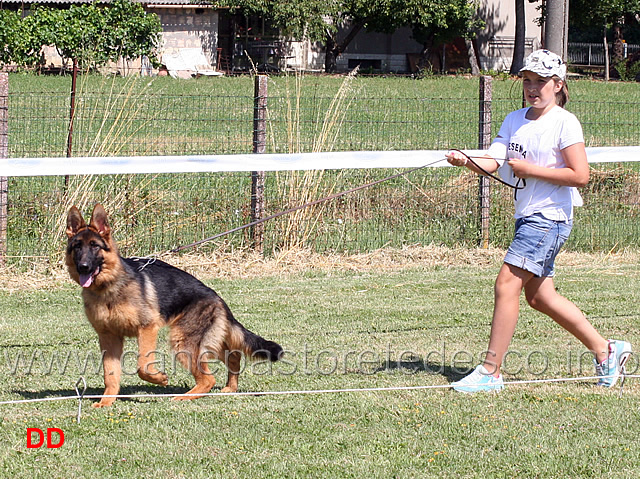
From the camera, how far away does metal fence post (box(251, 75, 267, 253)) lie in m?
10.2

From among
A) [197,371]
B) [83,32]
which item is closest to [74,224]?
[197,371]

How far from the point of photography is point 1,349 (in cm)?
643

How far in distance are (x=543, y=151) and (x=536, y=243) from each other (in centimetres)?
55

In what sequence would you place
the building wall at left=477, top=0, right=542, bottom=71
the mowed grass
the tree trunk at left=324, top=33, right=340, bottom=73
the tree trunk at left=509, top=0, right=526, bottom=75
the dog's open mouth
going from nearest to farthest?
1. the mowed grass
2. the dog's open mouth
3. the tree trunk at left=509, top=0, right=526, bottom=75
4. the tree trunk at left=324, top=33, right=340, bottom=73
5. the building wall at left=477, top=0, right=542, bottom=71

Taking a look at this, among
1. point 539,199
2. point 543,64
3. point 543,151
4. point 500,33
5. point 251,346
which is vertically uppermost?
point 500,33

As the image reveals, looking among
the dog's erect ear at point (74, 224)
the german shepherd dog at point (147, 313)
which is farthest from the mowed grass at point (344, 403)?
the dog's erect ear at point (74, 224)

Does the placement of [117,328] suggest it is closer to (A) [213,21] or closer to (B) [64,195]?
(B) [64,195]

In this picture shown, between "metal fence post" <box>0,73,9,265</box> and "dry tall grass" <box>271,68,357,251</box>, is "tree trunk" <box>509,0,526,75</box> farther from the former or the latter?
"metal fence post" <box>0,73,9,265</box>

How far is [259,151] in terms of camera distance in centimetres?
1038

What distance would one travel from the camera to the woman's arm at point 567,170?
5.03 m

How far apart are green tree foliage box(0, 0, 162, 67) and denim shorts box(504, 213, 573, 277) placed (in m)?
32.5

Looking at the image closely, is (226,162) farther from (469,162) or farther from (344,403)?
(344,403)

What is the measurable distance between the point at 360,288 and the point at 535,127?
4014 mm

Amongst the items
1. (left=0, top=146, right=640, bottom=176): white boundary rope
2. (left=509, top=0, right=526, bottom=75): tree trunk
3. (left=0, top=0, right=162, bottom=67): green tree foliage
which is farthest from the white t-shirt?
(left=509, top=0, right=526, bottom=75): tree trunk
